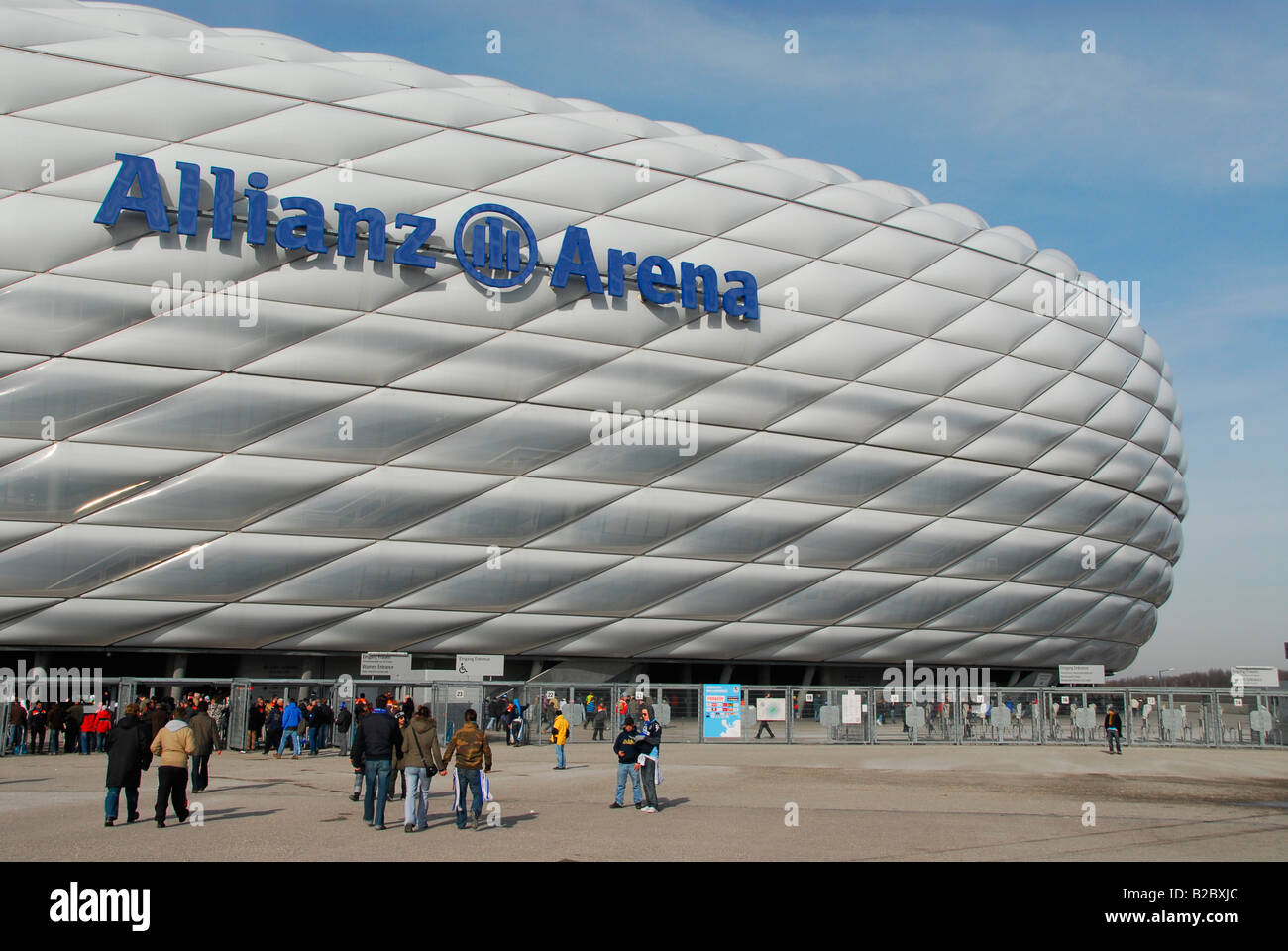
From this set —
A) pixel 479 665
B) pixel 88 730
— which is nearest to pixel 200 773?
pixel 88 730

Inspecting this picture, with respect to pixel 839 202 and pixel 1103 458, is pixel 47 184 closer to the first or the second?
pixel 839 202

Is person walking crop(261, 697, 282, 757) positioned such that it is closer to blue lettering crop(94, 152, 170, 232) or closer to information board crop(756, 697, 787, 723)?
blue lettering crop(94, 152, 170, 232)

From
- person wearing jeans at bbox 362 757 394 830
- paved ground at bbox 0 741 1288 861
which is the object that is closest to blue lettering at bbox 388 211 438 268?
paved ground at bbox 0 741 1288 861

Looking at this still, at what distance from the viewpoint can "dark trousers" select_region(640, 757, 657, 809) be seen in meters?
13.2

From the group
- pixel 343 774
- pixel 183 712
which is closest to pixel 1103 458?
pixel 343 774

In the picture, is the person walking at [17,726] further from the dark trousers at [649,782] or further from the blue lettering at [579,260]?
the blue lettering at [579,260]

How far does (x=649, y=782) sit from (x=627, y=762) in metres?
0.40

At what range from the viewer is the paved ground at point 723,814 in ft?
32.6

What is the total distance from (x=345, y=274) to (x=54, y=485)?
25.1 feet

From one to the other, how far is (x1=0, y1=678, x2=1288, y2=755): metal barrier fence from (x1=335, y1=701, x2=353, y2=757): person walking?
18.8 inches

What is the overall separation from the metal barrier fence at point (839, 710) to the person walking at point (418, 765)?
9.98m

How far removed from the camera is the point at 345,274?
2478 centimetres

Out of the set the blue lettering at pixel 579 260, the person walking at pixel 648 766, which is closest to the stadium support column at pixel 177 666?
the blue lettering at pixel 579 260

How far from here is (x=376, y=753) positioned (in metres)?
11.7
